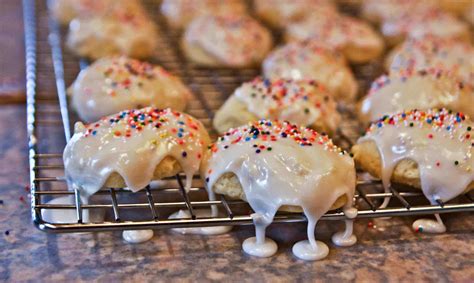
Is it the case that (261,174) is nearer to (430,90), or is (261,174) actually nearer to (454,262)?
(454,262)

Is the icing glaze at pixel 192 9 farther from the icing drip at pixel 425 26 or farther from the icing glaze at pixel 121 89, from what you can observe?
the icing glaze at pixel 121 89

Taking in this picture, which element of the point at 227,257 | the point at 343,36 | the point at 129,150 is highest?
the point at 343,36

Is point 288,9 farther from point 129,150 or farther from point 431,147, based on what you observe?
point 129,150

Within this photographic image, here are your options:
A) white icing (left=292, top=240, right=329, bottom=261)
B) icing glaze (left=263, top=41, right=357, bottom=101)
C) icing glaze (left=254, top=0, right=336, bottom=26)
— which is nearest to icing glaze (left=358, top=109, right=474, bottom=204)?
white icing (left=292, top=240, right=329, bottom=261)

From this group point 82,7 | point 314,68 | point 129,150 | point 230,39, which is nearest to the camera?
point 129,150

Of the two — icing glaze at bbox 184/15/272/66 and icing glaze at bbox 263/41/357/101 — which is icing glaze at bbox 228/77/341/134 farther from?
icing glaze at bbox 184/15/272/66

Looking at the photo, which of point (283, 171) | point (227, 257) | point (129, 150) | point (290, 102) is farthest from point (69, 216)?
point (290, 102)

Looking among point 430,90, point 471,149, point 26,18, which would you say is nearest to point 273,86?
point 430,90
